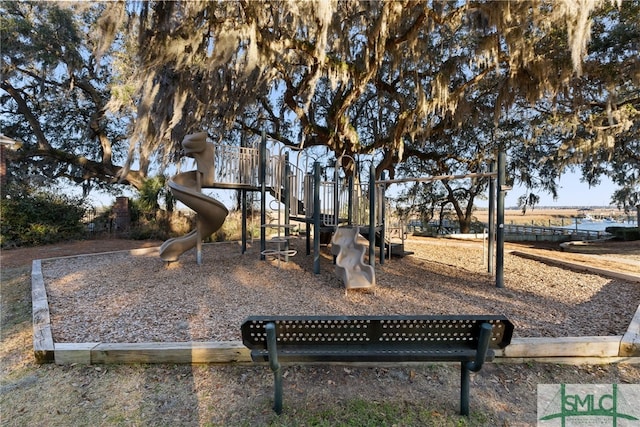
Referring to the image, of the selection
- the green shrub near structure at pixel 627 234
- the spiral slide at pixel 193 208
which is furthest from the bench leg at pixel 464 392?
the green shrub near structure at pixel 627 234

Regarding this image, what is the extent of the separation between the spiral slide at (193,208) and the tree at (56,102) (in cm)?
524

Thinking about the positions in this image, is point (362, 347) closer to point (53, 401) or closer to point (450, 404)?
point (450, 404)

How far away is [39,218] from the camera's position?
34.5ft

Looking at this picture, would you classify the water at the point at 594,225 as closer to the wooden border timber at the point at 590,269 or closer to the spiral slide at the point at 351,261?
the wooden border timber at the point at 590,269

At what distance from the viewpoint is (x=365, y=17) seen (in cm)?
711

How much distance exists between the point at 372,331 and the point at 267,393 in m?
0.87

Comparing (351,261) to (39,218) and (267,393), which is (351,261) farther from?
(39,218)

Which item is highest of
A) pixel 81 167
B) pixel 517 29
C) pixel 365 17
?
pixel 365 17

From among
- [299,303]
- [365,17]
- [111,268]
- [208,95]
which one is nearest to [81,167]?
[208,95]

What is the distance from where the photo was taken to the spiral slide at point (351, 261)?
14.9 ft

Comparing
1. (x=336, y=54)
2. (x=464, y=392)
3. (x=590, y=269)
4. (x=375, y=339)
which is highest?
(x=336, y=54)

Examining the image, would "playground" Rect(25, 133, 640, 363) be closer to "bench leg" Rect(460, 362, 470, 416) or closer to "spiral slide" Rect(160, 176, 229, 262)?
"spiral slide" Rect(160, 176, 229, 262)

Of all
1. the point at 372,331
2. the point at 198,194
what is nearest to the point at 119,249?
the point at 198,194

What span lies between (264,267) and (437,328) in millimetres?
4290
